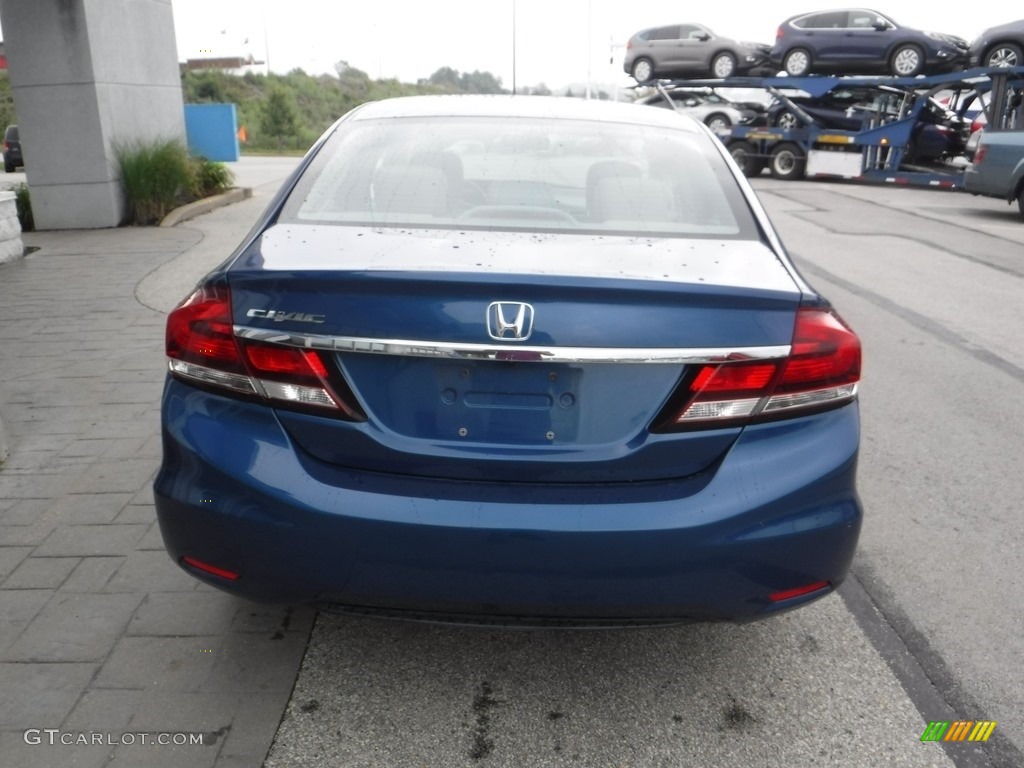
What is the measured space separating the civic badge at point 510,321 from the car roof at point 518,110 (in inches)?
58.4

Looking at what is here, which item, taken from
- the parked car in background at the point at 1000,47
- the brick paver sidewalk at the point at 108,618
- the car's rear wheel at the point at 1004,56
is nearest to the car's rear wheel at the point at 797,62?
the parked car in background at the point at 1000,47

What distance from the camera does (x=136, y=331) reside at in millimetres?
7168

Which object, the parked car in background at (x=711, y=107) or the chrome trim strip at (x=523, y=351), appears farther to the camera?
the parked car in background at (x=711, y=107)

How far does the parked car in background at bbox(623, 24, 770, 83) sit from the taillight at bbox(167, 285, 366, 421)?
2369 centimetres

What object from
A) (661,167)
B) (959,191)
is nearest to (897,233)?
(959,191)

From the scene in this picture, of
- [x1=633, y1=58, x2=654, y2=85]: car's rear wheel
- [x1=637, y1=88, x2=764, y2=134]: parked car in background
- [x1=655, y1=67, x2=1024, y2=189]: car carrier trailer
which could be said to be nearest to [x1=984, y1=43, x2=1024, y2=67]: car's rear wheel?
[x1=655, y1=67, x2=1024, y2=189]: car carrier trailer

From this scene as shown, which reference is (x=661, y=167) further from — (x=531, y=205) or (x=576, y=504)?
(x=576, y=504)

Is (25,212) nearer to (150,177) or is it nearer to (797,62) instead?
(150,177)

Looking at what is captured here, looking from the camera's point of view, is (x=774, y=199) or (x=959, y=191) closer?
(x=774, y=199)

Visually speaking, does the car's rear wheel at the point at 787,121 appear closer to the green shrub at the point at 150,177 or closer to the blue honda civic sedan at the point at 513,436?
the green shrub at the point at 150,177

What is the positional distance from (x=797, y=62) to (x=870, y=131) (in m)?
2.92

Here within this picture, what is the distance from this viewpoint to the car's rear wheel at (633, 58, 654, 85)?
25.1m

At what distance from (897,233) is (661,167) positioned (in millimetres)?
11488

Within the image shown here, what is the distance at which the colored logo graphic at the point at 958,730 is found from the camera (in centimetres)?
271
